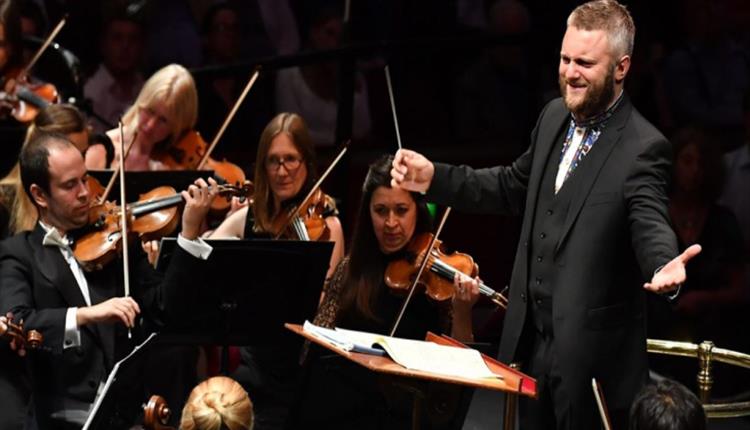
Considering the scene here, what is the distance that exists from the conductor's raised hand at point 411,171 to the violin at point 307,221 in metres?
1.27

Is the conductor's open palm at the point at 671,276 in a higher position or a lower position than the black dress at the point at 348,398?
higher

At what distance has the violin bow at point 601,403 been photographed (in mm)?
3014

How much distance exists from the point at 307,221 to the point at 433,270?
63cm

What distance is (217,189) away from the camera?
4609 mm

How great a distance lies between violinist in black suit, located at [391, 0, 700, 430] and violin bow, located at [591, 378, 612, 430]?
0.05 metres

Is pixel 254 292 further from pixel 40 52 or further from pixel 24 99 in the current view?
pixel 40 52

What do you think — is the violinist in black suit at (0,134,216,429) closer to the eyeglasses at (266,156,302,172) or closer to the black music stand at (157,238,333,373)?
the black music stand at (157,238,333,373)

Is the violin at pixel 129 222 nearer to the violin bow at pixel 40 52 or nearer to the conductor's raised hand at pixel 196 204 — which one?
the conductor's raised hand at pixel 196 204

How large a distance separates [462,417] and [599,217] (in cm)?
89

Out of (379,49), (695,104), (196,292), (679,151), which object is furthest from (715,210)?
(196,292)

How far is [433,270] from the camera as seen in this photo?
4.46 meters

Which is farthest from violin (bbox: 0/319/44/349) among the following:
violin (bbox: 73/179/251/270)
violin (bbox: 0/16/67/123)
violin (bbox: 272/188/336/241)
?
violin (bbox: 0/16/67/123)

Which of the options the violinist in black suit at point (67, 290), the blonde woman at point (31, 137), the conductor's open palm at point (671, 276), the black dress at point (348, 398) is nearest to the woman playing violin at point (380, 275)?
the black dress at point (348, 398)

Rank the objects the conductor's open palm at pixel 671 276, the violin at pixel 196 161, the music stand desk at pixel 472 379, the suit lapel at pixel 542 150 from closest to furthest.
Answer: the conductor's open palm at pixel 671 276 < the music stand desk at pixel 472 379 < the suit lapel at pixel 542 150 < the violin at pixel 196 161
